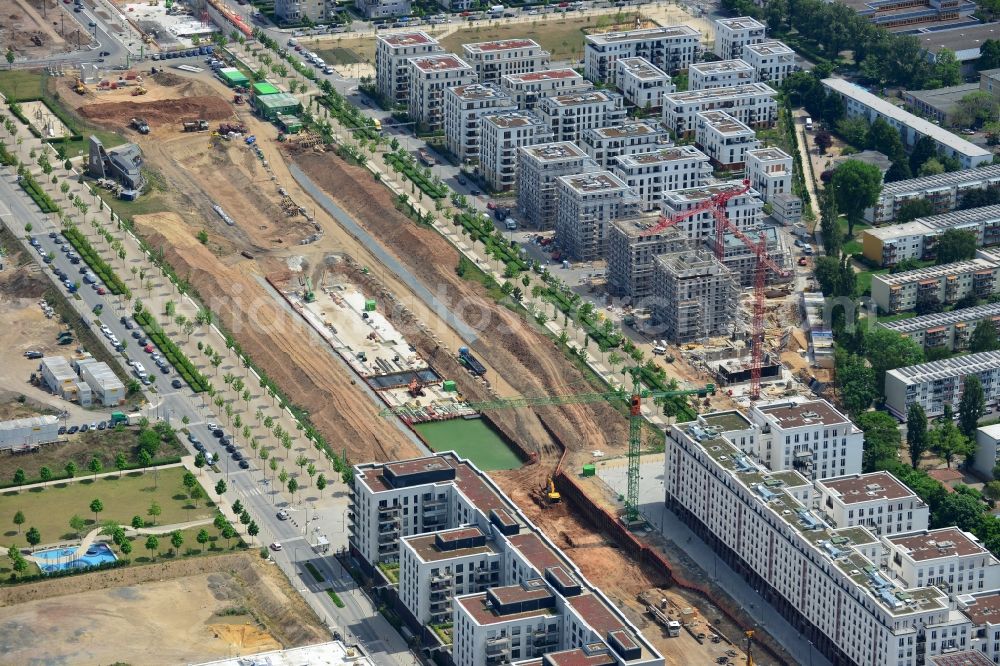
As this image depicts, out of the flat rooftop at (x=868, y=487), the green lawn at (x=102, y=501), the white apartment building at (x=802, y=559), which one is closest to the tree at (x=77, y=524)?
the green lawn at (x=102, y=501)

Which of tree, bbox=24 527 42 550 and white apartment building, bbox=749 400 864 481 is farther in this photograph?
white apartment building, bbox=749 400 864 481

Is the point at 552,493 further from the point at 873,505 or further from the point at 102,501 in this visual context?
the point at 102,501

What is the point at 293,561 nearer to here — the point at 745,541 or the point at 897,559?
the point at 745,541

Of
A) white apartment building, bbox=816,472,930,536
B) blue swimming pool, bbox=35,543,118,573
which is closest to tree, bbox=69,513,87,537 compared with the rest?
blue swimming pool, bbox=35,543,118,573

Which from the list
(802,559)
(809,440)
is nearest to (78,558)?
(802,559)

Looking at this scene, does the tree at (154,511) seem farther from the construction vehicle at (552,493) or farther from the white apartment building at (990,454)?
the white apartment building at (990,454)

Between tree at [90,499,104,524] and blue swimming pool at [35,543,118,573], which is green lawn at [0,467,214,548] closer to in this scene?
tree at [90,499,104,524]
